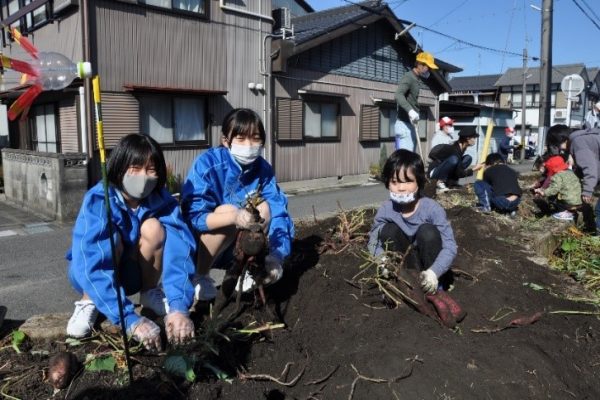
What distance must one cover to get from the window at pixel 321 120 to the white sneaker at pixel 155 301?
11.6 meters

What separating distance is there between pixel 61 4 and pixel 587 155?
9412mm

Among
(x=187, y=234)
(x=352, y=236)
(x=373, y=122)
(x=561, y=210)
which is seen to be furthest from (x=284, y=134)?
(x=187, y=234)

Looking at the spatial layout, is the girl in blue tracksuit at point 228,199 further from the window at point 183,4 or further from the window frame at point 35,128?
the window frame at point 35,128

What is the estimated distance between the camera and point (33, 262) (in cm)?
559

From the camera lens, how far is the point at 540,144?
15.7 m

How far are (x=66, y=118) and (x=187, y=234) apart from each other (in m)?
8.74

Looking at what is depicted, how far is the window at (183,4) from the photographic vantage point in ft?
32.8

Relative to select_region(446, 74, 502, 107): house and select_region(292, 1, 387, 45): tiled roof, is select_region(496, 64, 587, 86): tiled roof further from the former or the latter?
select_region(292, 1, 387, 45): tiled roof

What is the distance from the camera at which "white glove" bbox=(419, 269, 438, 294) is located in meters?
2.59

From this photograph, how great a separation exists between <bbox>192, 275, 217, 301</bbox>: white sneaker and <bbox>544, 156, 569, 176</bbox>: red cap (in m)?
5.17

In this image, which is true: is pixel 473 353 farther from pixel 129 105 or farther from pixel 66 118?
pixel 66 118

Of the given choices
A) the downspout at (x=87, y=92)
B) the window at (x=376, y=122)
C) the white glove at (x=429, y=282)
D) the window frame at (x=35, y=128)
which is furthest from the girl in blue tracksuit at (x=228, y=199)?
the window at (x=376, y=122)

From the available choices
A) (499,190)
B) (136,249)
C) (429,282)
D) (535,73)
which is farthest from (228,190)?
(535,73)

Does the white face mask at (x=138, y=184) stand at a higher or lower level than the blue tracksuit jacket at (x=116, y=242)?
higher
